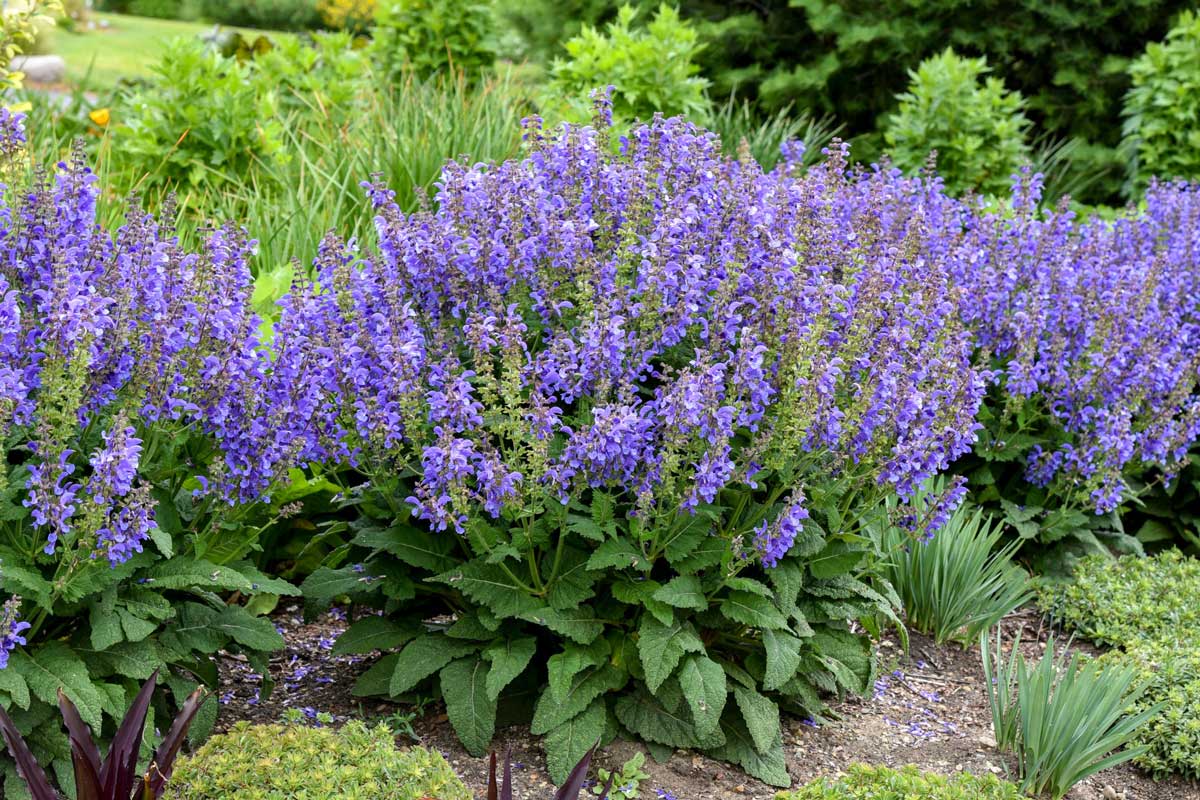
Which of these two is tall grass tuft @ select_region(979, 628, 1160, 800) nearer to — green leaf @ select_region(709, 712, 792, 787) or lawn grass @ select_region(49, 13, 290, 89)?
green leaf @ select_region(709, 712, 792, 787)

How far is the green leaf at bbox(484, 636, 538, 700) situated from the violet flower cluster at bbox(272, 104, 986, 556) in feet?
1.25

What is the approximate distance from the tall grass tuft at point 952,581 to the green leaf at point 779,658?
1075 mm

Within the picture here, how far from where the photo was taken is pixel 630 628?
3.62 meters

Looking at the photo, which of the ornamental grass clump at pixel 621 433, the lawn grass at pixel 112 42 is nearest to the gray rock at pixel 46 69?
the lawn grass at pixel 112 42

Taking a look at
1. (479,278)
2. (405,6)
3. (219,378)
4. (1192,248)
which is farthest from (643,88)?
(219,378)

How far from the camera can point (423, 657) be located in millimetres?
3570

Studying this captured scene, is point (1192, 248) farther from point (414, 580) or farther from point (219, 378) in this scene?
point (219, 378)

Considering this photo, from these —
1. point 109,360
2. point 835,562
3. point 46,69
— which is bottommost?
point 46,69

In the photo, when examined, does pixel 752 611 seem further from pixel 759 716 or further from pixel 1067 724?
pixel 1067 724

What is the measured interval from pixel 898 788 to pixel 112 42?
76.2 ft

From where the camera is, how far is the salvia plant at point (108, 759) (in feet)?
8.84

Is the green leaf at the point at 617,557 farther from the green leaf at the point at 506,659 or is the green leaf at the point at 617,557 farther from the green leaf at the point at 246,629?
the green leaf at the point at 246,629

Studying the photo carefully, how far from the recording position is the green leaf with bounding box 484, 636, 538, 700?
11.0 ft

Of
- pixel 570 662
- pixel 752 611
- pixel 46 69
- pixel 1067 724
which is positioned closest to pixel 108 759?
pixel 570 662
